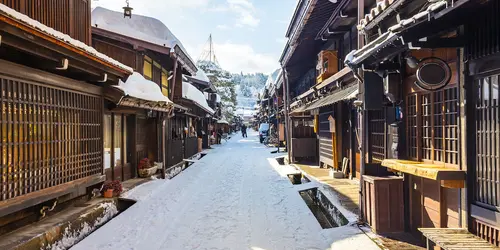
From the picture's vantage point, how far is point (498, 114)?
4.19 metres

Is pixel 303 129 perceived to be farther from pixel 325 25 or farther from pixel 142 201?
pixel 142 201

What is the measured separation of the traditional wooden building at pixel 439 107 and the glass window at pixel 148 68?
393 inches

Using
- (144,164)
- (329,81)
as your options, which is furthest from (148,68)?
(329,81)

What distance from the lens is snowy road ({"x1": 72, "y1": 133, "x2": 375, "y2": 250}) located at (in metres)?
6.20

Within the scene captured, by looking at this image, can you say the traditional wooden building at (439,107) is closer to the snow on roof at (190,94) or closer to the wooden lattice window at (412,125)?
the wooden lattice window at (412,125)

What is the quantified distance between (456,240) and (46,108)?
7178mm

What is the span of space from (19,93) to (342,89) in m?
9.22

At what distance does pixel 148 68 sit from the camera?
48.5ft

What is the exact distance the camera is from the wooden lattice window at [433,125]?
17.3ft

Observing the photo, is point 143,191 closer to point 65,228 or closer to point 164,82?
point 65,228

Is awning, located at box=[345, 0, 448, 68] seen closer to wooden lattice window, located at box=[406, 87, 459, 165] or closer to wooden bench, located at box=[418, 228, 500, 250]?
wooden lattice window, located at box=[406, 87, 459, 165]

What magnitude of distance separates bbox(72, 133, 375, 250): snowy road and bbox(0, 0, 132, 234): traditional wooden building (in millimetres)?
1281

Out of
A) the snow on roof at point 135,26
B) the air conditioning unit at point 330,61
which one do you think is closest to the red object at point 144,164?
the snow on roof at point 135,26

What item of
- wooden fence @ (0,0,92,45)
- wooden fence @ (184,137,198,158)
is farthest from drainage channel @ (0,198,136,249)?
wooden fence @ (184,137,198,158)
